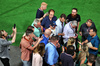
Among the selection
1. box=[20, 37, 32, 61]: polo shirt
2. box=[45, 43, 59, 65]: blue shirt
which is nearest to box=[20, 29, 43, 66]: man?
box=[20, 37, 32, 61]: polo shirt

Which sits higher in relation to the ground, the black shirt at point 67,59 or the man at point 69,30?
the man at point 69,30

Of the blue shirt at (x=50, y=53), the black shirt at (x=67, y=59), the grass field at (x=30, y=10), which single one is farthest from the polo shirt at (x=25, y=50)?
the grass field at (x=30, y=10)

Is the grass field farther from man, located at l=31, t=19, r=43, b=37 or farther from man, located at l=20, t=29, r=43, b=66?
man, located at l=20, t=29, r=43, b=66

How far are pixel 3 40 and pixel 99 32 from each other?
5.01 meters

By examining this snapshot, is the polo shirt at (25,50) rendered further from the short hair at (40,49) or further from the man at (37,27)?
the man at (37,27)

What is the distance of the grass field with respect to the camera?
8.12 m

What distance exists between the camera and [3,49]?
13.7 ft

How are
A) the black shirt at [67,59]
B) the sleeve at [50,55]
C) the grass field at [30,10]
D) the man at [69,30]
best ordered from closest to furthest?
the black shirt at [67,59] < the sleeve at [50,55] < the man at [69,30] < the grass field at [30,10]

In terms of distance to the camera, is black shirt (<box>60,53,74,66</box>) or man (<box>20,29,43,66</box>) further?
man (<box>20,29,43,66</box>)

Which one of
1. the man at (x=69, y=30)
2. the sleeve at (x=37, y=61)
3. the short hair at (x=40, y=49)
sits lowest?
the sleeve at (x=37, y=61)

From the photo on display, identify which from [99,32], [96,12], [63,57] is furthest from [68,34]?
[96,12]

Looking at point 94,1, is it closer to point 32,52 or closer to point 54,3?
point 54,3

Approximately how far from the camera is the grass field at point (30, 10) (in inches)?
320

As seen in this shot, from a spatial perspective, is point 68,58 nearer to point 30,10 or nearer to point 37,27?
point 37,27
